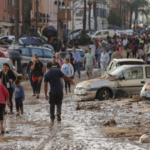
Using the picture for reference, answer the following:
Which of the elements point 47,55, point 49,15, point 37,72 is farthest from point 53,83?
point 49,15

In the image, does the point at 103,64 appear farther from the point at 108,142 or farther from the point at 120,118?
the point at 108,142

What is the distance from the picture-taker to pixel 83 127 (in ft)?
40.6

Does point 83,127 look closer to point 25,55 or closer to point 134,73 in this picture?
point 134,73

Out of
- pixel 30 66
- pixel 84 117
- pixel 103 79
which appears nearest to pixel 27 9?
pixel 30 66

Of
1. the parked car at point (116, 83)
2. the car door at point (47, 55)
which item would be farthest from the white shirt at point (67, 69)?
the car door at point (47, 55)

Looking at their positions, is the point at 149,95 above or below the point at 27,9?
below

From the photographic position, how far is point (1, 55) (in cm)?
2602

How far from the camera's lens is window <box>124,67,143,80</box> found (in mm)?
18484

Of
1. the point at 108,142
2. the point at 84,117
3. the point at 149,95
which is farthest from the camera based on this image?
the point at 149,95

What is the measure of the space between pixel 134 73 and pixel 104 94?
1.35 metres

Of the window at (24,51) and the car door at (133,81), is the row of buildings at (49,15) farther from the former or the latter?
the car door at (133,81)

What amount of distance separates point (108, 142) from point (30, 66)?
35.3ft

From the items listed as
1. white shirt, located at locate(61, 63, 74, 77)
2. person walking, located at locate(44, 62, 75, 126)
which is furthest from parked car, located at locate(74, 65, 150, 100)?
person walking, located at locate(44, 62, 75, 126)

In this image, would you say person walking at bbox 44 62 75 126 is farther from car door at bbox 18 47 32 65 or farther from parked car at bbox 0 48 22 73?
car door at bbox 18 47 32 65
